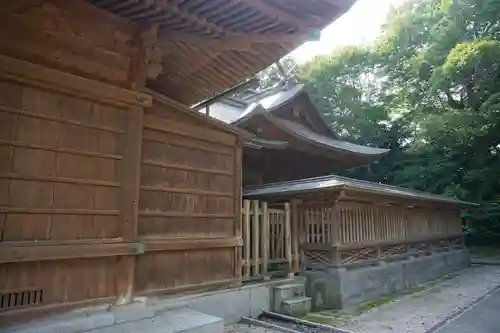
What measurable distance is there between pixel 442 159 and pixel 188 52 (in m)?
19.9

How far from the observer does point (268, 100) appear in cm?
1558

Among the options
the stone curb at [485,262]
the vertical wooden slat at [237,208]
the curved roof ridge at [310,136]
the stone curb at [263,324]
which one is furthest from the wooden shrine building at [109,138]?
the stone curb at [485,262]

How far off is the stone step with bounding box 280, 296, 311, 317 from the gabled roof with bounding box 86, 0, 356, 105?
13.4ft

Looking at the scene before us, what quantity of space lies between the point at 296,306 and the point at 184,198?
3.21 meters

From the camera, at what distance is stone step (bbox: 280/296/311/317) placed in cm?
693

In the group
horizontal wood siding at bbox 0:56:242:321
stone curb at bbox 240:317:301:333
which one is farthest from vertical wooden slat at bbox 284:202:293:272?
horizontal wood siding at bbox 0:56:242:321

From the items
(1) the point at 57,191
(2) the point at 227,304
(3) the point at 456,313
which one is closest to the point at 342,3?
(1) the point at 57,191

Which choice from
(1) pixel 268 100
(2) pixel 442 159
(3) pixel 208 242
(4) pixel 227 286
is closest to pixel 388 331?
(4) pixel 227 286

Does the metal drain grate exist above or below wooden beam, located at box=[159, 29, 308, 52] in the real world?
below

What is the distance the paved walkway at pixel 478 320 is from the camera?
21.1ft

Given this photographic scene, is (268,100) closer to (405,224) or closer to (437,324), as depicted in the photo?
(405,224)

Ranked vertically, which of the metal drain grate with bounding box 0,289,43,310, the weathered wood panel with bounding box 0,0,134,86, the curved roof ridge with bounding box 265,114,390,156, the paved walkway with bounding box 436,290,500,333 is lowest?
the paved walkway with bounding box 436,290,500,333

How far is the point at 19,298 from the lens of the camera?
372 cm

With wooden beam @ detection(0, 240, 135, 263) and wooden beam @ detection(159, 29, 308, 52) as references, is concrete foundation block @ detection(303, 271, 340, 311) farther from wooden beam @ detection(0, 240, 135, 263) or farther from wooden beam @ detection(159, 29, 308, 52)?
wooden beam @ detection(159, 29, 308, 52)
